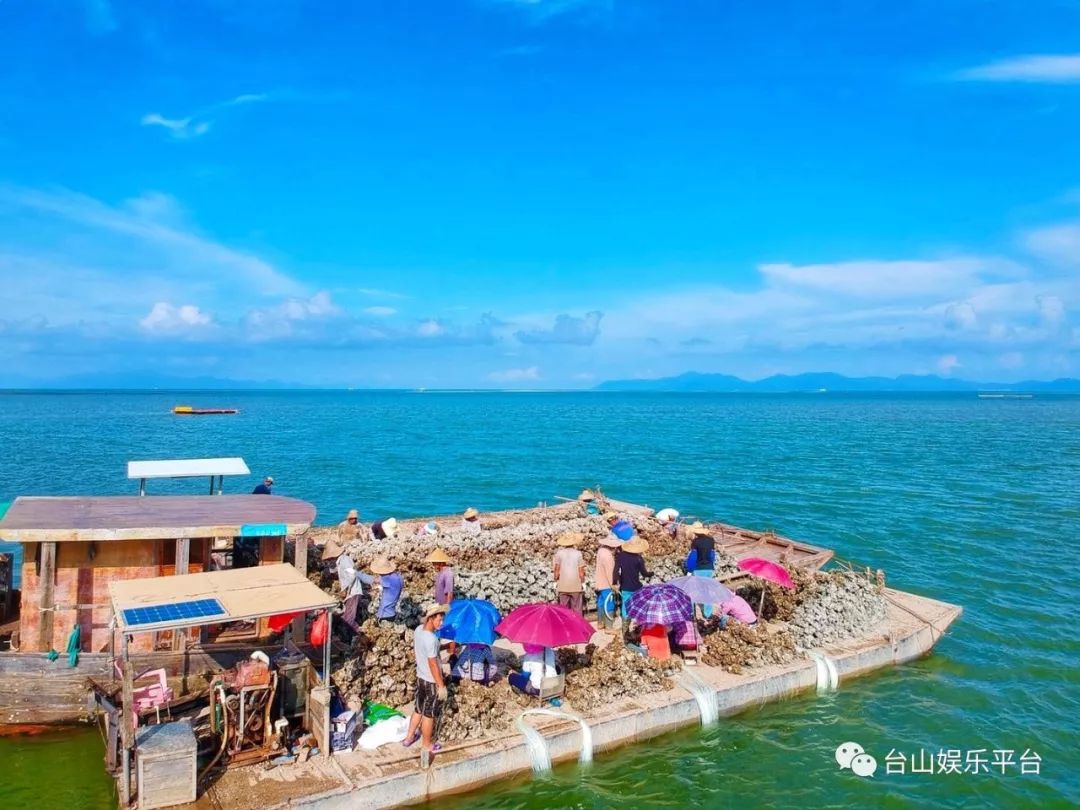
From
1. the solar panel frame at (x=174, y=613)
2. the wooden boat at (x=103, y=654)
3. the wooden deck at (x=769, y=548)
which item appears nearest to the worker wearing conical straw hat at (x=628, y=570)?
the wooden boat at (x=103, y=654)

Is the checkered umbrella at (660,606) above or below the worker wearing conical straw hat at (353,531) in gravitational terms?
above

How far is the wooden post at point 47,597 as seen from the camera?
13148 millimetres

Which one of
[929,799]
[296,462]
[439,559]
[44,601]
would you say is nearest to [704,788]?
[929,799]

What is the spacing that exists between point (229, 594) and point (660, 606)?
756 centimetres

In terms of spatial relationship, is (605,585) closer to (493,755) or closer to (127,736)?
(493,755)

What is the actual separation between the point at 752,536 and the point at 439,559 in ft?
41.1

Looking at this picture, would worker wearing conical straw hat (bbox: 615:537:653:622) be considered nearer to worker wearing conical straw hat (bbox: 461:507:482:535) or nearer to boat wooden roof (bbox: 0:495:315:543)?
worker wearing conical straw hat (bbox: 461:507:482:535)

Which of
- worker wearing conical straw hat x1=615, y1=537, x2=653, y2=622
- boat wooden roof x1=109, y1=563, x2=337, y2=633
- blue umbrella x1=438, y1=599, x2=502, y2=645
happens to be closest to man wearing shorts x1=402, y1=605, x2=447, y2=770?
blue umbrella x1=438, y1=599, x2=502, y2=645

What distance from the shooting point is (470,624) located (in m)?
12.3

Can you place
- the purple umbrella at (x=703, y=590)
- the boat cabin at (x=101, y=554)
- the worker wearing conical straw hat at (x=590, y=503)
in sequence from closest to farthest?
the boat cabin at (x=101, y=554) → the purple umbrella at (x=703, y=590) → the worker wearing conical straw hat at (x=590, y=503)

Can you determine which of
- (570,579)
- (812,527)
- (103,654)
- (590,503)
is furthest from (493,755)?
(812,527)

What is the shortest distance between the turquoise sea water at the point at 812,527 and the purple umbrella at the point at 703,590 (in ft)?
7.29

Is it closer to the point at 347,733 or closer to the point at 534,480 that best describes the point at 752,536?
the point at 347,733

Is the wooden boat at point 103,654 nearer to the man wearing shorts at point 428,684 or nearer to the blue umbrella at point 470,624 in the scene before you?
the blue umbrella at point 470,624
